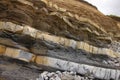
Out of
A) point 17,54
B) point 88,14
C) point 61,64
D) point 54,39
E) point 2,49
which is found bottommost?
point 61,64

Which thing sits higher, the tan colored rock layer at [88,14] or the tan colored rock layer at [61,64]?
the tan colored rock layer at [88,14]

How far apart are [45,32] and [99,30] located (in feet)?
15.3

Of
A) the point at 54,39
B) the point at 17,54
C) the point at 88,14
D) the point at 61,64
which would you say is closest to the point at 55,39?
the point at 54,39

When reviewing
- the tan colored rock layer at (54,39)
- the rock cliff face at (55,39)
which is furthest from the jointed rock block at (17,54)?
the tan colored rock layer at (54,39)

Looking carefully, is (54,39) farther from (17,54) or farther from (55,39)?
(17,54)

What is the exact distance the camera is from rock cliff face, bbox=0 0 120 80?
14.9 m

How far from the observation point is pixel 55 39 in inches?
629

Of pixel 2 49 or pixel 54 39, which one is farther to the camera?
pixel 54 39

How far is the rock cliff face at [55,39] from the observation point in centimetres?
1495

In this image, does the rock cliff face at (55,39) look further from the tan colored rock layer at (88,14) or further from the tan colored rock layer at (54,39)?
the tan colored rock layer at (88,14)

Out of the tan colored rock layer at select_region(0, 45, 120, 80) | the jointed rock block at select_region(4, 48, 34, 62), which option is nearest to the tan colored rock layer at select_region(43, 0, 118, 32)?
the tan colored rock layer at select_region(0, 45, 120, 80)

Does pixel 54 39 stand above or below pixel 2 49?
above

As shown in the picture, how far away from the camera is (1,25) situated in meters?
15.0

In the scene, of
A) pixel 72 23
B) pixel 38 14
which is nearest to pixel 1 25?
pixel 38 14
